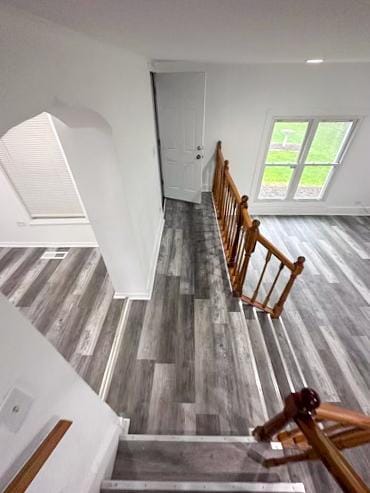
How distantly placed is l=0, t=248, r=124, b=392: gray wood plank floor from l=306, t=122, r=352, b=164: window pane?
159 inches

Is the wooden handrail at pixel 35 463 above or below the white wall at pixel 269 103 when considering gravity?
below

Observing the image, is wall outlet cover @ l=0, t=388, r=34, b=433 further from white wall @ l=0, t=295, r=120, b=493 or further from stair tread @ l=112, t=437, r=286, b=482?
stair tread @ l=112, t=437, r=286, b=482

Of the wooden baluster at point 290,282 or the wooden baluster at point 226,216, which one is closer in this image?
the wooden baluster at point 290,282

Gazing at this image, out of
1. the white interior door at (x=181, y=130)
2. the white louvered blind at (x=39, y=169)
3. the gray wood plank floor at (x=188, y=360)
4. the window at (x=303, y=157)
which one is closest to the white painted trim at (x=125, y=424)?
the gray wood plank floor at (x=188, y=360)

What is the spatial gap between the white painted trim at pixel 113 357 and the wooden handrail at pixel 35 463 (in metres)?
1.10

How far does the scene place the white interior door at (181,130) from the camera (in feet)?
8.81

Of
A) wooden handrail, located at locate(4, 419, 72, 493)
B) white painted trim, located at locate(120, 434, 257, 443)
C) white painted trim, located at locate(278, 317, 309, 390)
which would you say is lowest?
white painted trim, located at locate(278, 317, 309, 390)

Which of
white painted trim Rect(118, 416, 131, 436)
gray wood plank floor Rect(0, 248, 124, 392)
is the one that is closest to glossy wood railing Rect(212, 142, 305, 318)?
gray wood plank floor Rect(0, 248, 124, 392)

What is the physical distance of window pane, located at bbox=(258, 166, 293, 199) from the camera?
12.6ft

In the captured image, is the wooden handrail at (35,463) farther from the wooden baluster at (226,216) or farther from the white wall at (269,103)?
the white wall at (269,103)

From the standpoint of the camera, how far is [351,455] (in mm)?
1435

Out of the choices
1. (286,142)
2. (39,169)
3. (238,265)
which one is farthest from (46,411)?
(286,142)

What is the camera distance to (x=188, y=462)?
1.24 m

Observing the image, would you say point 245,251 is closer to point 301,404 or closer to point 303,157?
point 301,404
